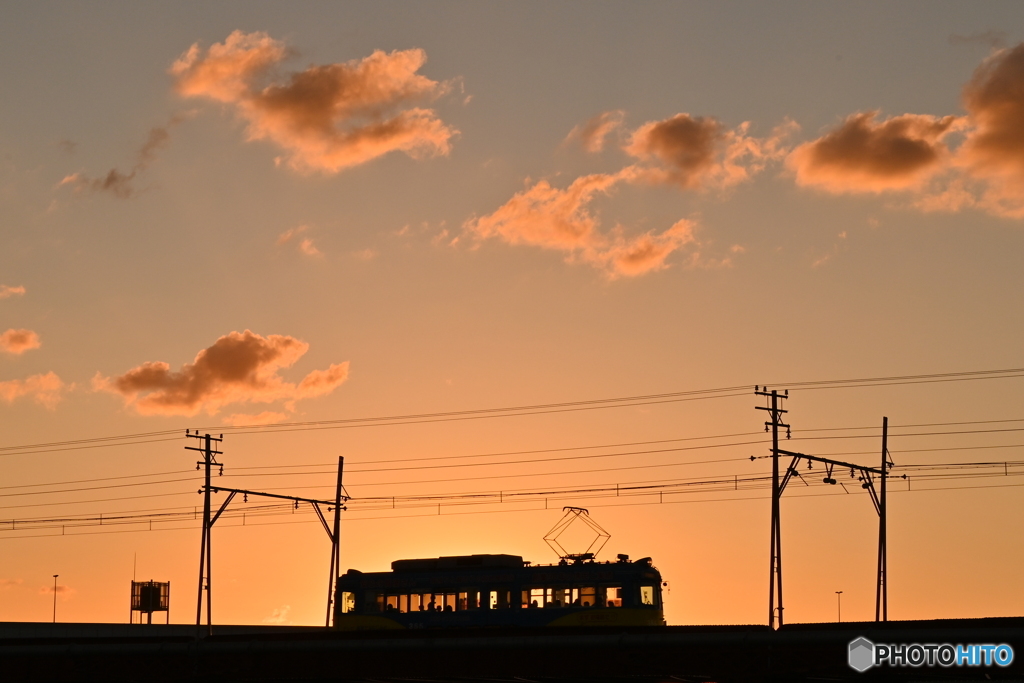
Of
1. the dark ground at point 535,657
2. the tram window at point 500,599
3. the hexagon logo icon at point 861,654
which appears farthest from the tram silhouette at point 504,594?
the hexagon logo icon at point 861,654

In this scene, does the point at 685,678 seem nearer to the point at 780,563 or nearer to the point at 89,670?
the point at 89,670

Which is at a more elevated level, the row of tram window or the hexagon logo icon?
the hexagon logo icon

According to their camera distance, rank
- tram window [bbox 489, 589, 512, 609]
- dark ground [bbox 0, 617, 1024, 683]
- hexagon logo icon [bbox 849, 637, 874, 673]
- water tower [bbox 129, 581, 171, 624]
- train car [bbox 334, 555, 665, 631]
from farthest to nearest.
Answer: water tower [bbox 129, 581, 171, 624] → tram window [bbox 489, 589, 512, 609] → train car [bbox 334, 555, 665, 631] → dark ground [bbox 0, 617, 1024, 683] → hexagon logo icon [bbox 849, 637, 874, 673]

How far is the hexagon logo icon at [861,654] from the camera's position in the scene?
24625 millimetres

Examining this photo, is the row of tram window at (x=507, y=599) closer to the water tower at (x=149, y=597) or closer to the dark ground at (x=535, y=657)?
the dark ground at (x=535, y=657)

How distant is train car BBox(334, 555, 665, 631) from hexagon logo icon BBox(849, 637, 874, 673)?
1085 inches

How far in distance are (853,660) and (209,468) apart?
51376 millimetres

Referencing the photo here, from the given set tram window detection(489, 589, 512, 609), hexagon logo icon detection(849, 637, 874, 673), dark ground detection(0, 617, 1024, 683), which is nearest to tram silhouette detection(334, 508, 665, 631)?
tram window detection(489, 589, 512, 609)

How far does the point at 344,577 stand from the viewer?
197ft

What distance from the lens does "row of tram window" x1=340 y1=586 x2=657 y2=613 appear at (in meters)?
53.1

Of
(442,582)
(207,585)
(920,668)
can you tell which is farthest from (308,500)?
(920,668)

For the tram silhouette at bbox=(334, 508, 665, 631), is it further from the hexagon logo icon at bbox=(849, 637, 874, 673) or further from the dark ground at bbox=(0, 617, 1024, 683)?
the hexagon logo icon at bbox=(849, 637, 874, 673)

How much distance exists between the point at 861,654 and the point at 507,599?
30994 mm

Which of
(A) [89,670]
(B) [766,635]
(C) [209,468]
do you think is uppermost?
(C) [209,468]
